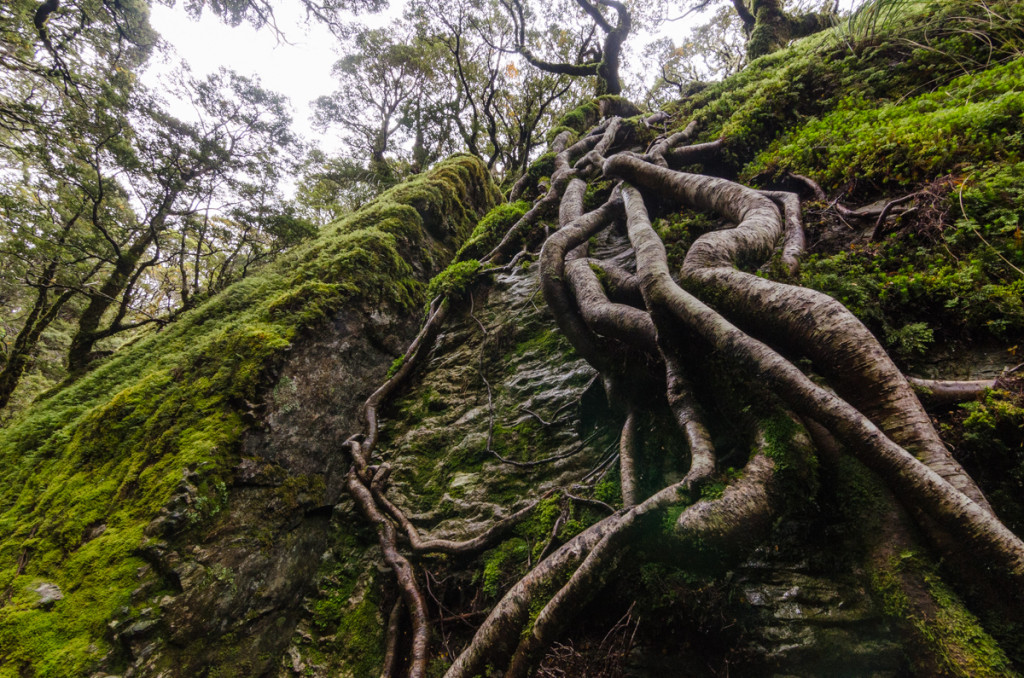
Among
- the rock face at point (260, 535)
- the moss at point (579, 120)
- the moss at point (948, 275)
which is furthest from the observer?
the moss at point (579, 120)

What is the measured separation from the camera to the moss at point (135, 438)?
2.53m

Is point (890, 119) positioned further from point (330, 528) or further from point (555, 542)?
point (330, 528)

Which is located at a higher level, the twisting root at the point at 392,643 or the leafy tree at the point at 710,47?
the leafy tree at the point at 710,47

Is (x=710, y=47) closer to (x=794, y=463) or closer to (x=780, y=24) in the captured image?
(x=780, y=24)

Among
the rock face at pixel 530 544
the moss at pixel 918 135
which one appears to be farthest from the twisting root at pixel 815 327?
the moss at pixel 918 135

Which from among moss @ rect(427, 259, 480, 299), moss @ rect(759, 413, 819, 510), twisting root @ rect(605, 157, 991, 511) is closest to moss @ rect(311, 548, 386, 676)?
moss @ rect(759, 413, 819, 510)

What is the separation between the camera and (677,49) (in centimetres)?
1436

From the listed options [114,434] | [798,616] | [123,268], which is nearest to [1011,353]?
[798,616]

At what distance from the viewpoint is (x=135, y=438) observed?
3525 mm

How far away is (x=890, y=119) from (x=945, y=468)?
327 centimetres

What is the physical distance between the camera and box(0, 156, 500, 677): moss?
253 centimetres

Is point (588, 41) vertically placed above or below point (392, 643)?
above

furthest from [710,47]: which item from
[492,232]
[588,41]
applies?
[492,232]

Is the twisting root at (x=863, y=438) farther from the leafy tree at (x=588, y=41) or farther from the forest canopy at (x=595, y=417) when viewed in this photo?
the leafy tree at (x=588, y=41)
